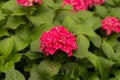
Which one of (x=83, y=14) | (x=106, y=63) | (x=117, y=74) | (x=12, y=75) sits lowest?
(x=117, y=74)

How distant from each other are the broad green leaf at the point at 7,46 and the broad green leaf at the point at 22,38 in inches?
2.7

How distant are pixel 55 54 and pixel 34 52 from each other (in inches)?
8.2

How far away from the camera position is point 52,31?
9.25 feet

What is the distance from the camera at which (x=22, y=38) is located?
3.15 m

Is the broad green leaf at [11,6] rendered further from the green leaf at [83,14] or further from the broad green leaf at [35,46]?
the green leaf at [83,14]

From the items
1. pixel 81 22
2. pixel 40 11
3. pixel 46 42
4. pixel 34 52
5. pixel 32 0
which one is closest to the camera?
pixel 46 42

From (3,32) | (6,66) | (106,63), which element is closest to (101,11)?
(106,63)

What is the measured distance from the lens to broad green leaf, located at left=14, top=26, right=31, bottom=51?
3.03m

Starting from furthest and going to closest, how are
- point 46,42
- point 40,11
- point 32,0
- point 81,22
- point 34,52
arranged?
point 81,22, point 40,11, point 32,0, point 34,52, point 46,42

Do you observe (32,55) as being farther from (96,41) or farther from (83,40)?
(96,41)

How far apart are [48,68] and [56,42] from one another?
9.0 inches

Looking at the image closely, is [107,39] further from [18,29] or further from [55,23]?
[18,29]

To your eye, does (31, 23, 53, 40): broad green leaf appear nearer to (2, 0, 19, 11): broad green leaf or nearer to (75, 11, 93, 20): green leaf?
(2, 0, 19, 11): broad green leaf

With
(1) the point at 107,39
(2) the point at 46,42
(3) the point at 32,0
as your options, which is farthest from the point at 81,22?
(2) the point at 46,42
